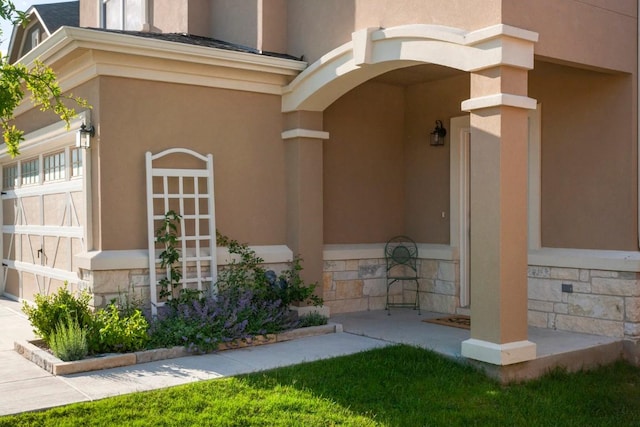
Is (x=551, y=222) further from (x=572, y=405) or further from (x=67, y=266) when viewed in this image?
(x=67, y=266)

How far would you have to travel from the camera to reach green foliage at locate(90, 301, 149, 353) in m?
6.64

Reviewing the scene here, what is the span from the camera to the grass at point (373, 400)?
16.6 feet

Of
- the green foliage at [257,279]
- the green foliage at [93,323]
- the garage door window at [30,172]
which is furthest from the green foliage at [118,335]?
the garage door window at [30,172]

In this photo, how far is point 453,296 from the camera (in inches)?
358

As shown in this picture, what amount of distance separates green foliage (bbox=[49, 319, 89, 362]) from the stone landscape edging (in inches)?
2.9

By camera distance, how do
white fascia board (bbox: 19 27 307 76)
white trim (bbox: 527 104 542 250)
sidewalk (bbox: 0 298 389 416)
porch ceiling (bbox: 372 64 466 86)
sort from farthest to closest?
porch ceiling (bbox: 372 64 466 86)
white trim (bbox: 527 104 542 250)
white fascia board (bbox: 19 27 307 76)
sidewalk (bbox: 0 298 389 416)

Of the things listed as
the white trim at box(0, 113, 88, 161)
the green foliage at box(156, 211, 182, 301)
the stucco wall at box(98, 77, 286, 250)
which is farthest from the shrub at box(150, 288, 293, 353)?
the white trim at box(0, 113, 88, 161)

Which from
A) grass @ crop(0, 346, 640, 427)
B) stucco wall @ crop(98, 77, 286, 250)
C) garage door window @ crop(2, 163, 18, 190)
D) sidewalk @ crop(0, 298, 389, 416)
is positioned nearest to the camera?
grass @ crop(0, 346, 640, 427)

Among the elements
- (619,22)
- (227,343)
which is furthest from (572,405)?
(619,22)

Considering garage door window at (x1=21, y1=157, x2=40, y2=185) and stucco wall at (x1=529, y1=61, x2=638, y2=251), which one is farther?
garage door window at (x1=21, y1=157, x2=40, y2=185)

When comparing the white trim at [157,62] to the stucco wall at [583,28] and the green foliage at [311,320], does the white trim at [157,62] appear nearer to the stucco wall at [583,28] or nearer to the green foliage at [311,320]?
the green foliage at [311,320]

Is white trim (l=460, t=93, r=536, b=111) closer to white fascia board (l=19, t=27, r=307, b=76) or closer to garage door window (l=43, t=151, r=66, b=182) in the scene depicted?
white fascia board (l=19, t=27, r=307, b=76)

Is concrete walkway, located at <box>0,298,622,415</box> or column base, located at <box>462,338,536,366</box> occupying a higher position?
column base, located at <box>462,338,536,366</box>

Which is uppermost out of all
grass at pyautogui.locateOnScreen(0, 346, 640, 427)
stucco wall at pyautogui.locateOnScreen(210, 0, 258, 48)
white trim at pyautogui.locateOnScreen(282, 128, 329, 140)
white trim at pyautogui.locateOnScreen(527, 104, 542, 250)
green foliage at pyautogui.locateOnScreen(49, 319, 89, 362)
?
stucco wall at pyautogui.locateOnScreen(210, 0, 258, 48)
